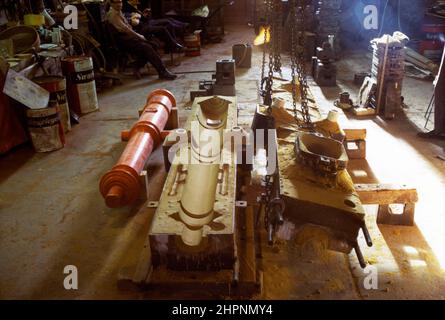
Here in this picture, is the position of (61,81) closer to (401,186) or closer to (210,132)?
(210,132)

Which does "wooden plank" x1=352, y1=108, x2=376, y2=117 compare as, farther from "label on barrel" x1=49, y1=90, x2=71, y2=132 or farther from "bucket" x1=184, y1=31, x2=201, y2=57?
"bucket" x1=184, y1=31, x2=201, y2=57

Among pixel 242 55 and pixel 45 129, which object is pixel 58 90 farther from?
Result: pixel 242 55

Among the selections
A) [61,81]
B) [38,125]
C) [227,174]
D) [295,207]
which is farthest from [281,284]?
[61,81]

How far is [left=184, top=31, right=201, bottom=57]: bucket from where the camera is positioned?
1028cm

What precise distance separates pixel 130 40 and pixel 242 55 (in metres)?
2.46

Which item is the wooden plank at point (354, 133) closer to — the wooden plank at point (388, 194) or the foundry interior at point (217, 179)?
the foundry interior at point (217, 179)

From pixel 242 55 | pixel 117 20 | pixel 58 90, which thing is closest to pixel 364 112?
pixel 242 55

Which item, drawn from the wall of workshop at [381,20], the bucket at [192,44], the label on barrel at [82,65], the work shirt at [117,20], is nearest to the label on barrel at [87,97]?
the label on barrel at [82,65]

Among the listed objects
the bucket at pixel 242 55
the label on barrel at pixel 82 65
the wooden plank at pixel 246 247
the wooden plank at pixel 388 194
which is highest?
the label on barrel at pixel 82 65

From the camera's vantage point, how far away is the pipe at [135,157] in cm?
369

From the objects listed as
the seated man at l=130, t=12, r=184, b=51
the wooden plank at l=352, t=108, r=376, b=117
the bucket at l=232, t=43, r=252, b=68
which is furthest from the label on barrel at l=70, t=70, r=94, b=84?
the wooden plank at l=352, t=108, r=376, b=117

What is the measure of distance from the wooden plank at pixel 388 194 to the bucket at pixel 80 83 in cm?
451

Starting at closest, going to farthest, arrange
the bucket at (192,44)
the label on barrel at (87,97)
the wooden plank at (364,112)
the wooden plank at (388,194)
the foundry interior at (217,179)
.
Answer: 1. the foundry interior at (217,179)
2. the wooden plank at (388,194)
3. the wooden plank at (364,112)
4. the label on barrel at (87,97)
5. the bucket at (192,44)

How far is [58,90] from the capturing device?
17.6 feet
